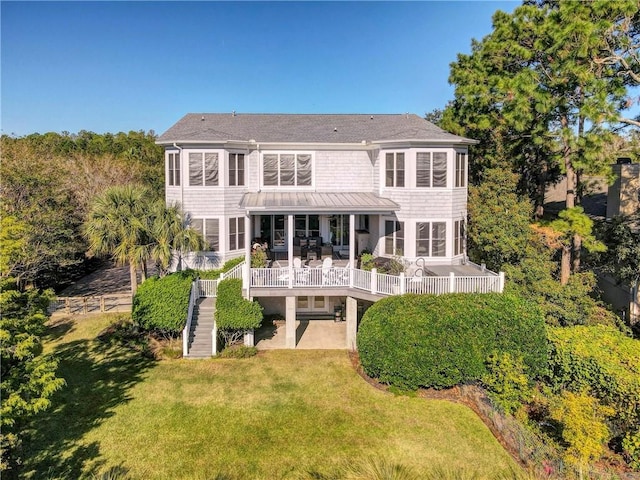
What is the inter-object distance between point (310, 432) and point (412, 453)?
2.98m

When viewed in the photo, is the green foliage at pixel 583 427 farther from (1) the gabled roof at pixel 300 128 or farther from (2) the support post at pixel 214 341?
(2) the support post at pixel 214 341

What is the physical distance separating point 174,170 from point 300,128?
745 cm

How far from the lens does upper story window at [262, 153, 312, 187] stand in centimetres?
2080

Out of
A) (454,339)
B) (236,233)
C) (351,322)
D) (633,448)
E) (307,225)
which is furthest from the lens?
(307,225)

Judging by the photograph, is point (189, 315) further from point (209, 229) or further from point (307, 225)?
point (307, 225)

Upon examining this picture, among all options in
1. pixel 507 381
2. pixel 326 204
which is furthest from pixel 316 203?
pixel 507 381

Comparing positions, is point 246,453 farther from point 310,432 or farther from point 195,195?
point 195,195

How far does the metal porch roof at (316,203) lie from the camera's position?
17188 millimetres

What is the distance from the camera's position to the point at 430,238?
61.9 ft

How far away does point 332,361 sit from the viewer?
16328mm

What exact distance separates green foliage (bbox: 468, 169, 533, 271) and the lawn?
7560 mm

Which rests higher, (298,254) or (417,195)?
(417,195)

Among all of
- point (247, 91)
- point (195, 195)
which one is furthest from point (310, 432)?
point (247, 91)

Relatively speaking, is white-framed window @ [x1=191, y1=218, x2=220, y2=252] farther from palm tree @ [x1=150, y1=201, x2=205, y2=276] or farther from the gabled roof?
the gabled roof
